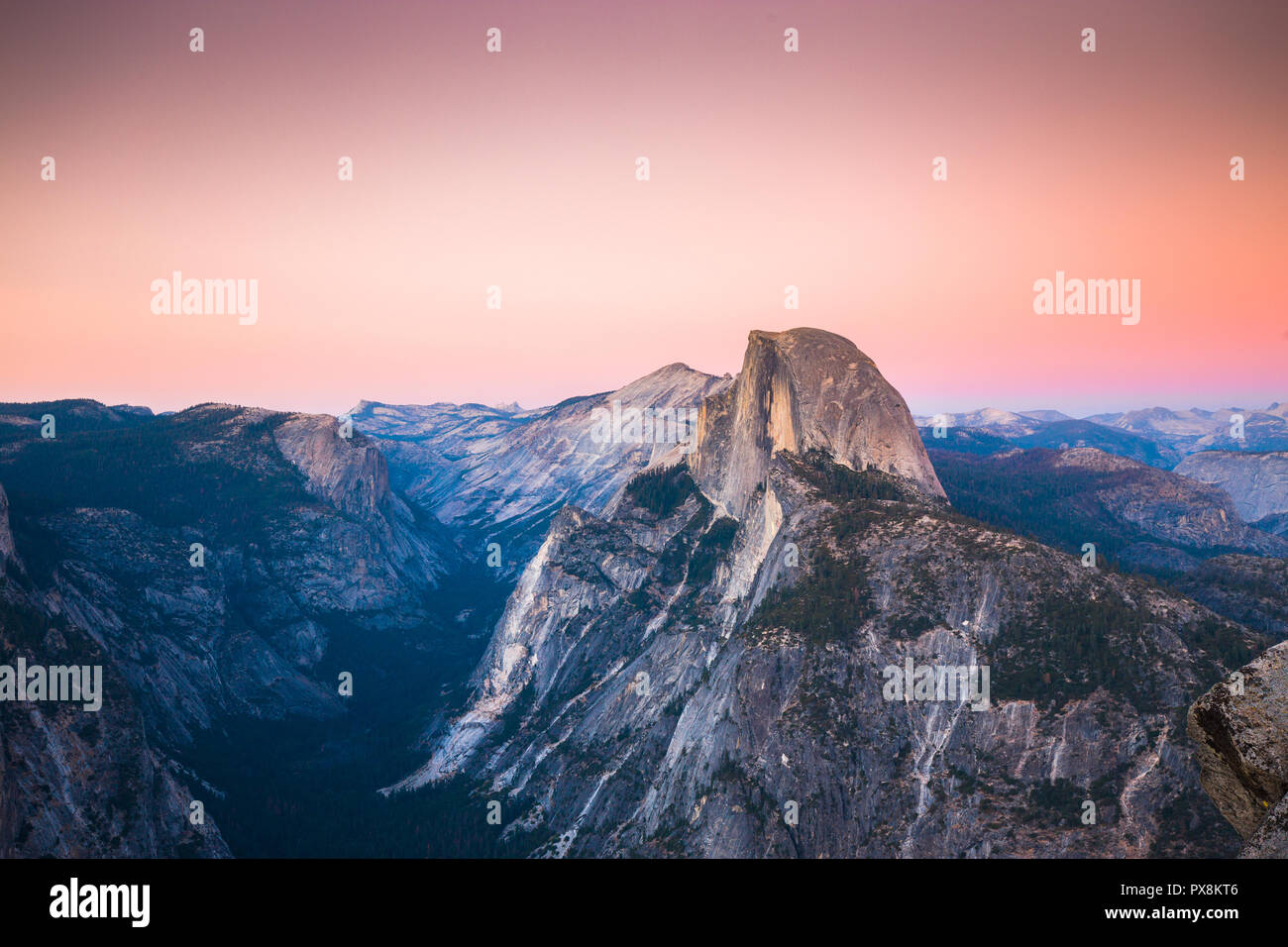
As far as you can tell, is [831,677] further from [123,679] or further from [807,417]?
[123,679]

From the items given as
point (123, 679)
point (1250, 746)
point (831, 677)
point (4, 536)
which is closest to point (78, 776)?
point (123, 679)

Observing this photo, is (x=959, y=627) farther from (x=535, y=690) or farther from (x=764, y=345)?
(x=535, y=690)

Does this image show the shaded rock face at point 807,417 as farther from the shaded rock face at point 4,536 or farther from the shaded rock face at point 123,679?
the shaded rock face at point 4,536

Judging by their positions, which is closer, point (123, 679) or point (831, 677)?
point (831, 677)

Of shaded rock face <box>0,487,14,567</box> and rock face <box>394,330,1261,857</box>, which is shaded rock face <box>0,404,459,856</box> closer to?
shaded rock face <box>0,487,14,567</box>

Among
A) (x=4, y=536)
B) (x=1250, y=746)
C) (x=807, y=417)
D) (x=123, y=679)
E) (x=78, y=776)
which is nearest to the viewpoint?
(x=1250, y=746)

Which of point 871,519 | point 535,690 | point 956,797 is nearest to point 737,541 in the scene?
point 871,519
